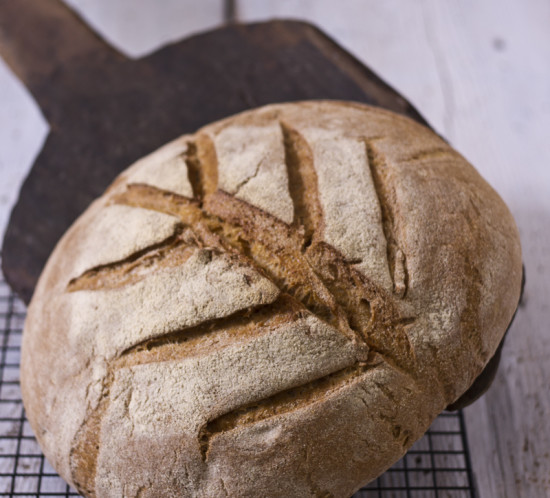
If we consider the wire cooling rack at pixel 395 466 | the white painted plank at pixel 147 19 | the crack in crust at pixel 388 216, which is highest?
the white painted plank at pixel 147 19

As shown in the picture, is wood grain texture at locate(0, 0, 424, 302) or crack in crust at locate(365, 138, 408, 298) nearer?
crack in crust at locate(365, 138, 408, 298)

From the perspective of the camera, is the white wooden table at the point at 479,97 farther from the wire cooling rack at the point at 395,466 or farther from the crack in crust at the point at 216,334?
the crack in crust at the point at 216,334

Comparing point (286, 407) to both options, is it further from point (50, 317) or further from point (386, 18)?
point (386, 18)

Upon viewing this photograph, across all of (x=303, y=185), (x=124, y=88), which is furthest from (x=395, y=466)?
(x=124, y=88)

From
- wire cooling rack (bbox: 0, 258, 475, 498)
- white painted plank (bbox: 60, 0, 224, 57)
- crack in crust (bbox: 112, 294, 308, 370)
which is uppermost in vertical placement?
white painted plank (bbox: 60, 0, 224, 57)

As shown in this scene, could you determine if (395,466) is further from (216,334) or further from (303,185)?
(303,185)

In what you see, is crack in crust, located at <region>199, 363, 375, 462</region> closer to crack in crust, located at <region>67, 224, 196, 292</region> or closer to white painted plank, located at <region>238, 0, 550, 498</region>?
crack in crust, located at <region>67, 224, 196, 292</region>

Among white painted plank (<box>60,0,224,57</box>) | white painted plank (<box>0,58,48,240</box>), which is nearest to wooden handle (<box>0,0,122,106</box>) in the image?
white painted plank (<box>0,58,48,240</box>)

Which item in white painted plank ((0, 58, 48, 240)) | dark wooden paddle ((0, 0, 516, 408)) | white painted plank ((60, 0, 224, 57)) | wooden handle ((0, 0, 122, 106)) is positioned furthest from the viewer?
white painted plank ((60, 0, 224, 57))

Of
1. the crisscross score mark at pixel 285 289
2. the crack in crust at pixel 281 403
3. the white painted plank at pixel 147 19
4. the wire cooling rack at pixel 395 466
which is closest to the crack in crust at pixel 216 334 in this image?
the crisscross score mark at pixel 285 289
